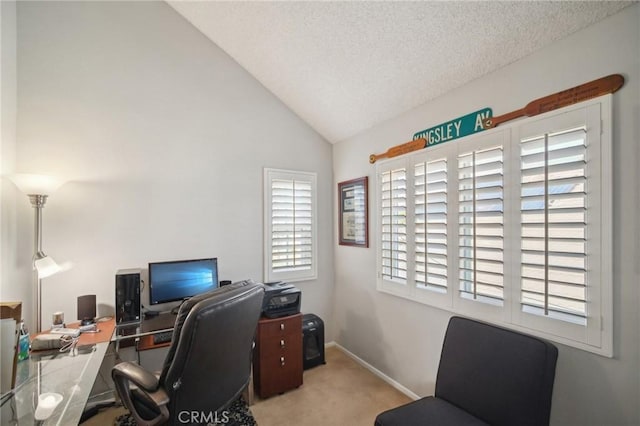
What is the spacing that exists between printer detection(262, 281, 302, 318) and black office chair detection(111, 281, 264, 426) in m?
0.95

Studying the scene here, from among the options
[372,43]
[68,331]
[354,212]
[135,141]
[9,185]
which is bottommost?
[68,331]

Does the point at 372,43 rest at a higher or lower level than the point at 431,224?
higher

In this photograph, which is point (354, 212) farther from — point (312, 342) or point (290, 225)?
point (312, 342)

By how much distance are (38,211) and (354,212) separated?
2728 mm

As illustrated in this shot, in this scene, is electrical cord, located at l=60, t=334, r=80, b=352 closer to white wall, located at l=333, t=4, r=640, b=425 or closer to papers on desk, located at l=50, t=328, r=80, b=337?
papers on desk, located at l=50, t=328, r=80, b=337

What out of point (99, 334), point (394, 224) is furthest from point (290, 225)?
point (99, 334)

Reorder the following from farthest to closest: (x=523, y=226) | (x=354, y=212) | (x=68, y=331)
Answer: (x=354, y=212)
(x=68, y=331)
(x=523, y=226)

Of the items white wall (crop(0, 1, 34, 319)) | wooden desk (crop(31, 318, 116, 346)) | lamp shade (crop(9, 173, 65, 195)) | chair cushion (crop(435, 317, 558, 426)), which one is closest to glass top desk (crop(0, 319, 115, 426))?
wooden desk (crop(31, 318, 116, 346))

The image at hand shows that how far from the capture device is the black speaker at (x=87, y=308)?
2.08 m

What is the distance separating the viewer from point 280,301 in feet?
8.23

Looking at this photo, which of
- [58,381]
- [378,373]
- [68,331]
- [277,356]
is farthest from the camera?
[378,373]

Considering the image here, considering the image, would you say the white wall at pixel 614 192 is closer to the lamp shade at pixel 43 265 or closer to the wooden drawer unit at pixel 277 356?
the wooden drawer unit at pixel 277 356

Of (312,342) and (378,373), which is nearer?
(378,373)

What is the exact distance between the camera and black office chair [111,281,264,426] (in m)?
1.24
